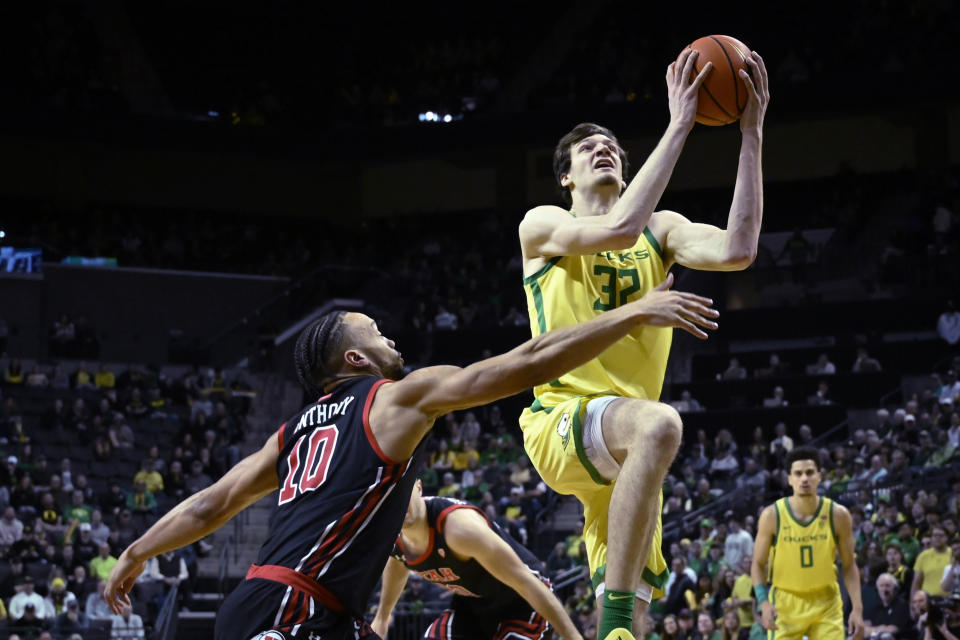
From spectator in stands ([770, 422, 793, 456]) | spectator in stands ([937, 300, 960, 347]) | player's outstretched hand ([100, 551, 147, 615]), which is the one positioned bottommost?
player's outstretched hand ([100, 551, 147, 615])

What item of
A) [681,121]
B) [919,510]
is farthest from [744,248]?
[919,510]

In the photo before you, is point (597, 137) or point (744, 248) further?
point (597, 137)

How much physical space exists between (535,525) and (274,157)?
1930 centimetres

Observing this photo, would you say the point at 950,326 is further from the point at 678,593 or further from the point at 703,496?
the point at 678,593

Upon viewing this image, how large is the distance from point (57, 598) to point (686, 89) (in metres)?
15.6

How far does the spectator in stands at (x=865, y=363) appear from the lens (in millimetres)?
23078

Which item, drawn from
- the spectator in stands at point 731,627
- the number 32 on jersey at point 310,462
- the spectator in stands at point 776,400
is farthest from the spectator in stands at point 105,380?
the number 32 on jersey at point 310,462

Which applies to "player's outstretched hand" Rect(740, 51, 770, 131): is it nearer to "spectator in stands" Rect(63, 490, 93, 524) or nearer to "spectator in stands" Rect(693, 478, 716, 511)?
"spectator in stands" Rect(693, 478, 716, 511)

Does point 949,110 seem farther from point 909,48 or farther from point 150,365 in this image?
point 150,365

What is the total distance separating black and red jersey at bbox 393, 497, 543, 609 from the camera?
7.62m

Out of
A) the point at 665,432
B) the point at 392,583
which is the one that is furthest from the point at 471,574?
the point at 665,432

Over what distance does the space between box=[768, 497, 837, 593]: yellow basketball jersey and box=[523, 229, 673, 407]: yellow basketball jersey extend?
503 cm

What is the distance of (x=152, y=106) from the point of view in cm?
3578

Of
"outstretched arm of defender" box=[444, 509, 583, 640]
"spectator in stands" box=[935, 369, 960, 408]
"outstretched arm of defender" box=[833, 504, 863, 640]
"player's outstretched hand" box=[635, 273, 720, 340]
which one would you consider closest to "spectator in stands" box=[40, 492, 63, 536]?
"spectator in stands" box=[935, 369, 960, 408]
